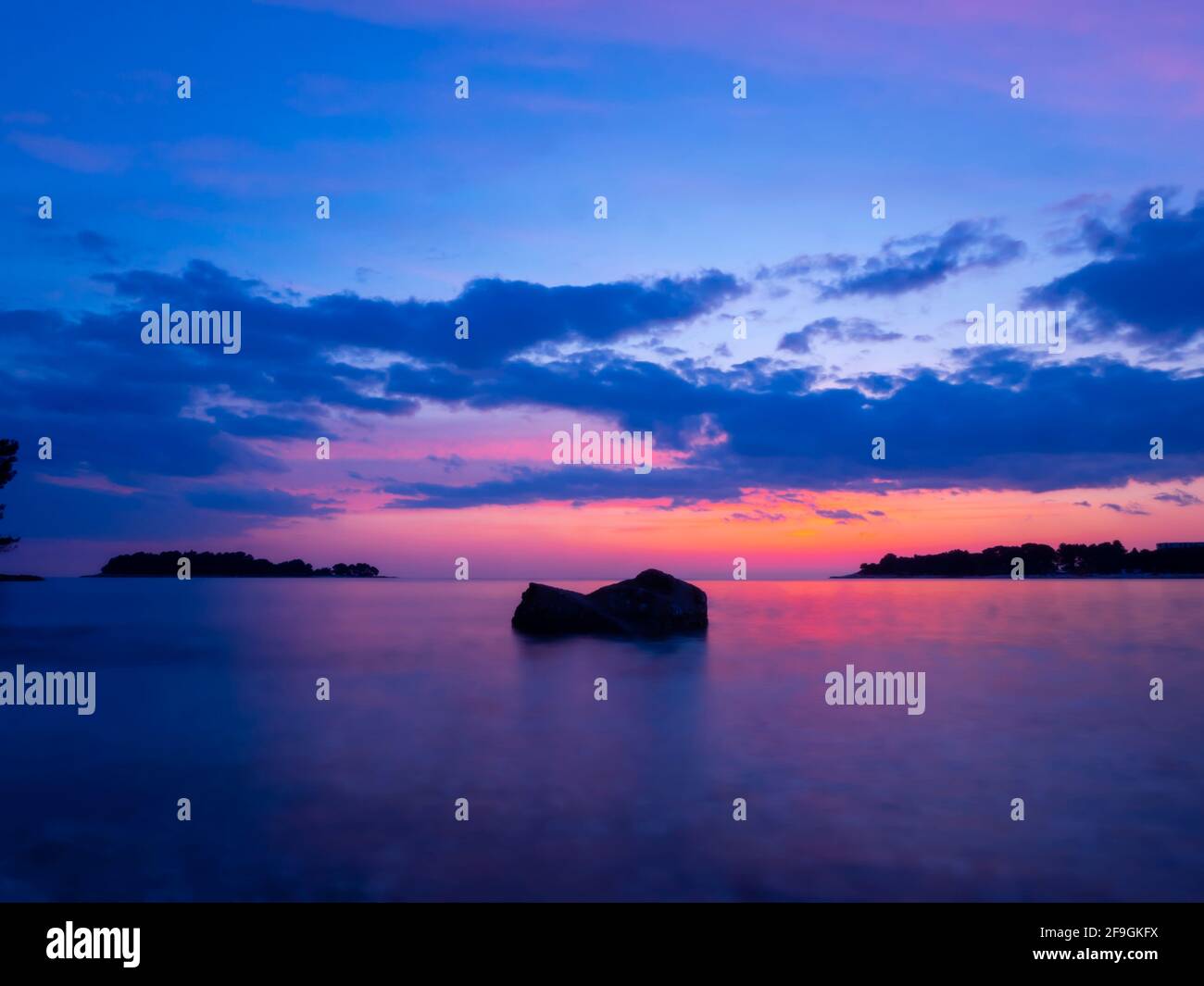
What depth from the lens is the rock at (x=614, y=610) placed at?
20.9 meters

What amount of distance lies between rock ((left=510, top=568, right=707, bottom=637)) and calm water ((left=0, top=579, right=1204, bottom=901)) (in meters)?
2.24

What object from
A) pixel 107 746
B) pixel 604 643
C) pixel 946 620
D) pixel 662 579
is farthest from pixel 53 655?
pixel 946 620

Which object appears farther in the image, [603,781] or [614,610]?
[614,610]

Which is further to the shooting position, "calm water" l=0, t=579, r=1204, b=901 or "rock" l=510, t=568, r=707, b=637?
"rock" l=510, t=568, r=707, b=637

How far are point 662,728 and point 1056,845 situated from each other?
5.70m

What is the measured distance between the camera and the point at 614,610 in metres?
21.2

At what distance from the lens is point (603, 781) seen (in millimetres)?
9023

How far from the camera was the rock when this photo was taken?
20.9 m

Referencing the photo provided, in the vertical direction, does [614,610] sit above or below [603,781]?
above

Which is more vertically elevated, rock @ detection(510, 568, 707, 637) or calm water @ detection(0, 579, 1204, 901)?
rock @ detection(510, 568, 707, 637)

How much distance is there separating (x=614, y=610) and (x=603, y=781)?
12186 millimetres
